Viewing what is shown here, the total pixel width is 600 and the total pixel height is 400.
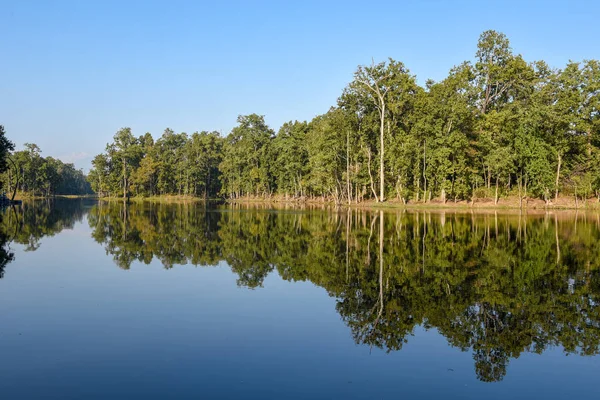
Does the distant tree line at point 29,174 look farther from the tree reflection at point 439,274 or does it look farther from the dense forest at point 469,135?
the tree reflection at point 439,274

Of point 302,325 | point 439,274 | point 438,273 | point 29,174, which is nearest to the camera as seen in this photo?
point 302,325

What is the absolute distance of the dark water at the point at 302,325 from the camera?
7.29m

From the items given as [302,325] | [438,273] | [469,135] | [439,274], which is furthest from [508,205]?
[302,325]

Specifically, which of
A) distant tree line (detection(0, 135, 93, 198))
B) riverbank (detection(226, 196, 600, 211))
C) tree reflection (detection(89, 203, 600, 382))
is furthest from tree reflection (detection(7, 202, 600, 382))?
distant tree line (detection(0, 135, 93, 198))

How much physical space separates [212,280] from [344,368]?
8398 mm

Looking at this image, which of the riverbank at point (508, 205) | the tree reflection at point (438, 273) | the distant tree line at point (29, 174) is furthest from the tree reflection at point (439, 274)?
the distant tree line at point (29, 174)

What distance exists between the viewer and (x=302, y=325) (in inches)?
411

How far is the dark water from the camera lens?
7.29 m

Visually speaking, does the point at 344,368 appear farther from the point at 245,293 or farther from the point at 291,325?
the point at 245,293

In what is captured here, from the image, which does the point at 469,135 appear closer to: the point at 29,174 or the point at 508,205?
the point at 508,205

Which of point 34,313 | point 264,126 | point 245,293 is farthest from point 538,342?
point 264,126

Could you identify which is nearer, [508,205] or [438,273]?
[438,273]

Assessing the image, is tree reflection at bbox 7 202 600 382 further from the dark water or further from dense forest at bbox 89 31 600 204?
dense forest at bbox 89 31 600 204

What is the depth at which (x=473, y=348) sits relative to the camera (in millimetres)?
8875
